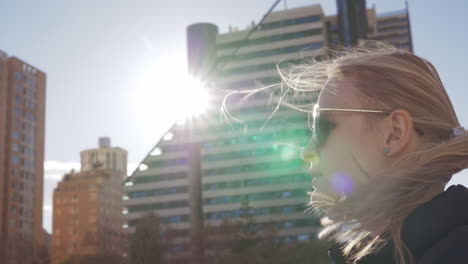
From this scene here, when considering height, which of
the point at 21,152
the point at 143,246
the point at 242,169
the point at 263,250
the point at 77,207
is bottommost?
the point at 263,250

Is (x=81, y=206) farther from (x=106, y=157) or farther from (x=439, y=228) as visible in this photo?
(x=439, y=228)

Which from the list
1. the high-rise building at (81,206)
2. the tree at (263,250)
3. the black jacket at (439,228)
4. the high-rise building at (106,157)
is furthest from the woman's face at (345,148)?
the high-rise building at (106,157)

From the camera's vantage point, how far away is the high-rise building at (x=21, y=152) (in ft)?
215

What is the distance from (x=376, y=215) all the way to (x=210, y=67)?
3.77 metres

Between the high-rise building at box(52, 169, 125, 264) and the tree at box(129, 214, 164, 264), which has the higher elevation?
the high-rise building at box(52, 169, 125, 264)

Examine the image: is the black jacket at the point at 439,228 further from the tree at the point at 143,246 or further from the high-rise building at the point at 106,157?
the high-rise building at the point at 106,157

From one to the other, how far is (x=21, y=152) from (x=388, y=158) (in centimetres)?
7295

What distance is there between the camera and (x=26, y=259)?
2301 inches

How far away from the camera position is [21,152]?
69.0 metres

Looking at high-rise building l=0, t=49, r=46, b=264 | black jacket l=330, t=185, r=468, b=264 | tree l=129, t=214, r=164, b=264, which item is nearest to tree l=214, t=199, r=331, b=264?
tree l=129, t=214, r=164, b=264

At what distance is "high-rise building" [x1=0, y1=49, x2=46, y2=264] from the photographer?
215ft

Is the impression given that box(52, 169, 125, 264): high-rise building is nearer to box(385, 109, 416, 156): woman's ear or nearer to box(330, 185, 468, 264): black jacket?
box(385, 109, 416, 156): woman's ear

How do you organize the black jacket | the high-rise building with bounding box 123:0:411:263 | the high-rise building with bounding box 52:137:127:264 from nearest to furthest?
the black jacket → the high-rise building with bounding box 123:0:411:263 → the high-rise building with bounding box 52:137:127:264

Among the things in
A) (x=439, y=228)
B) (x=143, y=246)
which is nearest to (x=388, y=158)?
(x=439, y=228)
